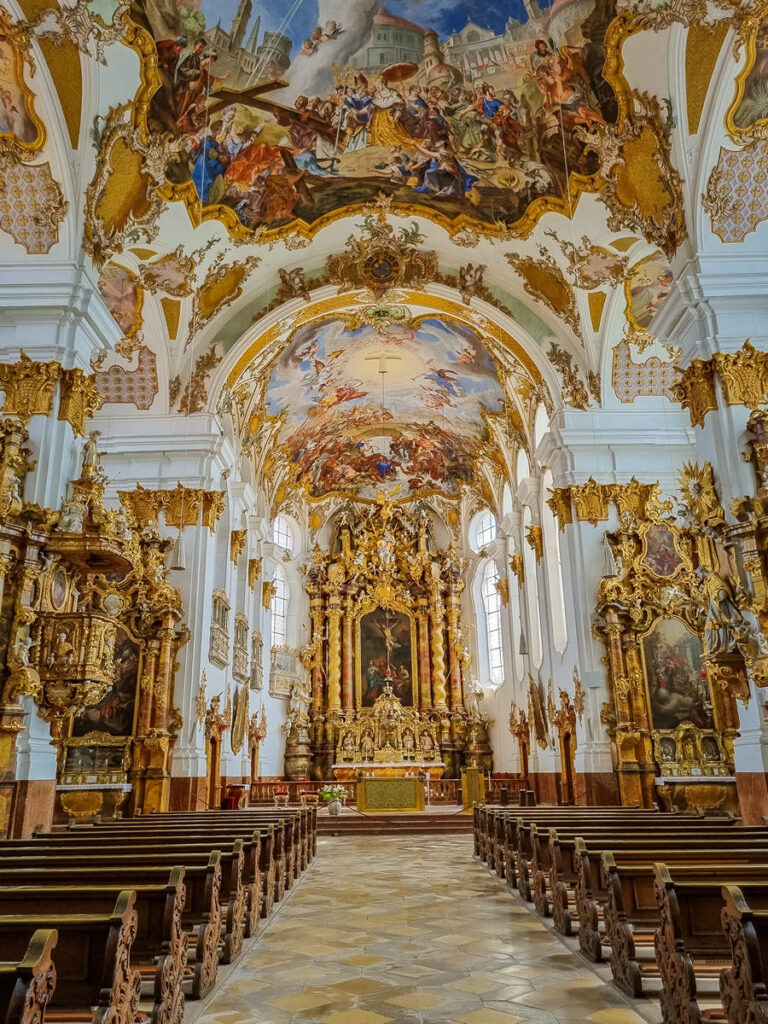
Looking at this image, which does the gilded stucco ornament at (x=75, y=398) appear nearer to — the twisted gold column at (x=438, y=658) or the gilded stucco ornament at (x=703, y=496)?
the gilded stucco ornament at (x=703, y=496)

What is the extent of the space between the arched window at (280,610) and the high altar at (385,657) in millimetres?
911

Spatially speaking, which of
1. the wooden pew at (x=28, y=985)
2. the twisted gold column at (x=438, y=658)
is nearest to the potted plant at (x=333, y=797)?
the twisted gold column at (x=438, y=658)

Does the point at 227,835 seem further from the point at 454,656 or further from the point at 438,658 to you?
the point at 454,656

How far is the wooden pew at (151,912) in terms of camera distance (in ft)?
12.8

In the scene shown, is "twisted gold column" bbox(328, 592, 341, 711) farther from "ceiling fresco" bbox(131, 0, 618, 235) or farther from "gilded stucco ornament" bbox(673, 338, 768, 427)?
"gilded stucco ornament" bbox(673, 338, 768, 427)

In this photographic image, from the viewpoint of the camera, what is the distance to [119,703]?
44.9 feet

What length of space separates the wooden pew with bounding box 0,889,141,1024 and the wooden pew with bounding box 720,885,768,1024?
248 centimetres

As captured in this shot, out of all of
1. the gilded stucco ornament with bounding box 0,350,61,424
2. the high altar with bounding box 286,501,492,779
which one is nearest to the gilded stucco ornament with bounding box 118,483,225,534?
the gilded stucco ornament with bounding box 0,350,61,424

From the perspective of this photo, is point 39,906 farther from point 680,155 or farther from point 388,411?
point 388,411

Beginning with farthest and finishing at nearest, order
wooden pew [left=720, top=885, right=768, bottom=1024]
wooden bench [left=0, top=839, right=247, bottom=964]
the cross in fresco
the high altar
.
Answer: the high altar < the cross in fresco < wooden bench [left=0, top=839, right=247, bottom=964] < wooden pew [left=720, top=885, right=768, bottom=1024]

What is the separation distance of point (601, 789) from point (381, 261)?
10527 mm

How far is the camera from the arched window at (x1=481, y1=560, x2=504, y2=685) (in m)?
26.7

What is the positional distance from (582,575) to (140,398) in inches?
355

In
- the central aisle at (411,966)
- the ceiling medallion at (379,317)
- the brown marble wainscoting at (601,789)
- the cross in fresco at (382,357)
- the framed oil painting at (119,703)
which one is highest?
the cross in fresco at (382,357)
